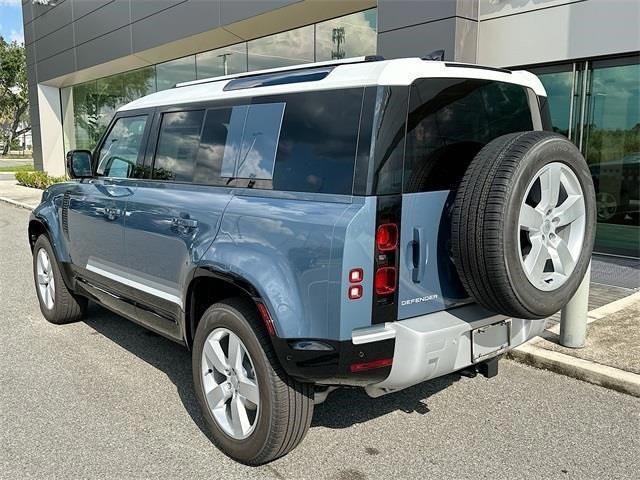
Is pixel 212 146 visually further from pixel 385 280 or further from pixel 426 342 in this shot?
pixel 426 342

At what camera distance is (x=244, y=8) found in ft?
37.5

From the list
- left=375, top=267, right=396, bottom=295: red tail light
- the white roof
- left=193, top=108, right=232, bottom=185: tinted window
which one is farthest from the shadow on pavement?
the white roof

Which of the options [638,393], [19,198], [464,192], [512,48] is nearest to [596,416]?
[638,393]

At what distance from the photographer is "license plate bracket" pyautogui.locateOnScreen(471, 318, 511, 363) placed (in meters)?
2.94

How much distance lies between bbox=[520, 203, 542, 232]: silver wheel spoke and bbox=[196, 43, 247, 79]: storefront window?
10924 mm

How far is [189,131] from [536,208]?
2140mm

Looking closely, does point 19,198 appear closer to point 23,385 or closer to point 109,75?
point 109,75

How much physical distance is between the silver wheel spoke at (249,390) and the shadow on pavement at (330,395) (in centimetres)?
53

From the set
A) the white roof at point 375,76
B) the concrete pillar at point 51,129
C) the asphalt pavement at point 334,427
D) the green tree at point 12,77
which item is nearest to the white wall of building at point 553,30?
the white roof at point 375,76

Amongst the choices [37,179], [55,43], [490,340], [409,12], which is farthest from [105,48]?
[490,340]

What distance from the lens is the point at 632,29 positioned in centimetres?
705

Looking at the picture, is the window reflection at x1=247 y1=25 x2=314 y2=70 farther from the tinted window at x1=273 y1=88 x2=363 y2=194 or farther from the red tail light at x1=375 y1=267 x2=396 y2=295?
the red tail light at x1=375 y1=267 x2=396 y2=295

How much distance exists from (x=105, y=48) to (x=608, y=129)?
14346 mm

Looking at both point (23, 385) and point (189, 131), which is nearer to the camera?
point (189, 131)
